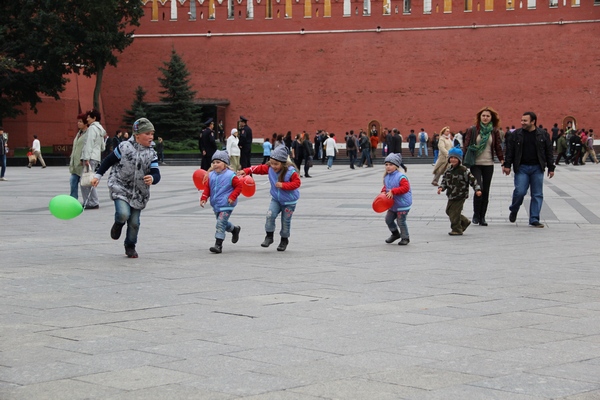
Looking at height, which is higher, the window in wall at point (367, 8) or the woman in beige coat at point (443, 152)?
the window in wall at point (367, 8)

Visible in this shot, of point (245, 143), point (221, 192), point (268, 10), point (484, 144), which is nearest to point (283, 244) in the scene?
point (221, 192)

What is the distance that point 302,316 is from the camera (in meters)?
5.40

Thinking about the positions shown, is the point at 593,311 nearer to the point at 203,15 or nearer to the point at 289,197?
the point at 289,197

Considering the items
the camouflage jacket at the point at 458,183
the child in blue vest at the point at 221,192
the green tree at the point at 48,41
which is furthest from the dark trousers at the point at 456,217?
the green tree at the point at 48,41

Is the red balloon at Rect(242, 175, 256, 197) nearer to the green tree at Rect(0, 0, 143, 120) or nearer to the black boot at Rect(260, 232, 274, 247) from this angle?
the black boot at Rect(260, 232, 274, 247)

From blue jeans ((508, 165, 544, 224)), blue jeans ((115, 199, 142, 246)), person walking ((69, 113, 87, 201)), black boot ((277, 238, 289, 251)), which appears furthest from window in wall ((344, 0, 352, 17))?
blue jeans ((115, 199, 142, 246))

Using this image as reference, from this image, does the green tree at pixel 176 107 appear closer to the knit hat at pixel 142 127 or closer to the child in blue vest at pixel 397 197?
the child in blue vest at pixel 397 197

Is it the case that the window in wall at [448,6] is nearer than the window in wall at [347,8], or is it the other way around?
the window in wall at [448,6]

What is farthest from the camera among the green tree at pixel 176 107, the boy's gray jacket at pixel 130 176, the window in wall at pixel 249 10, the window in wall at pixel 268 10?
the window in wall at pixel 249 10

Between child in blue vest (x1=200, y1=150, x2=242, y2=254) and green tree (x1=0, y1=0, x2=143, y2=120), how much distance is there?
28717 mm

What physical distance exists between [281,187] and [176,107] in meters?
33.9

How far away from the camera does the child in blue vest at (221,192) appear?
8.53 m

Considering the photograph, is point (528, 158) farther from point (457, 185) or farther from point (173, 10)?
point (173, 10)

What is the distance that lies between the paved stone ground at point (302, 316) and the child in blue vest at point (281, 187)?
203mm
